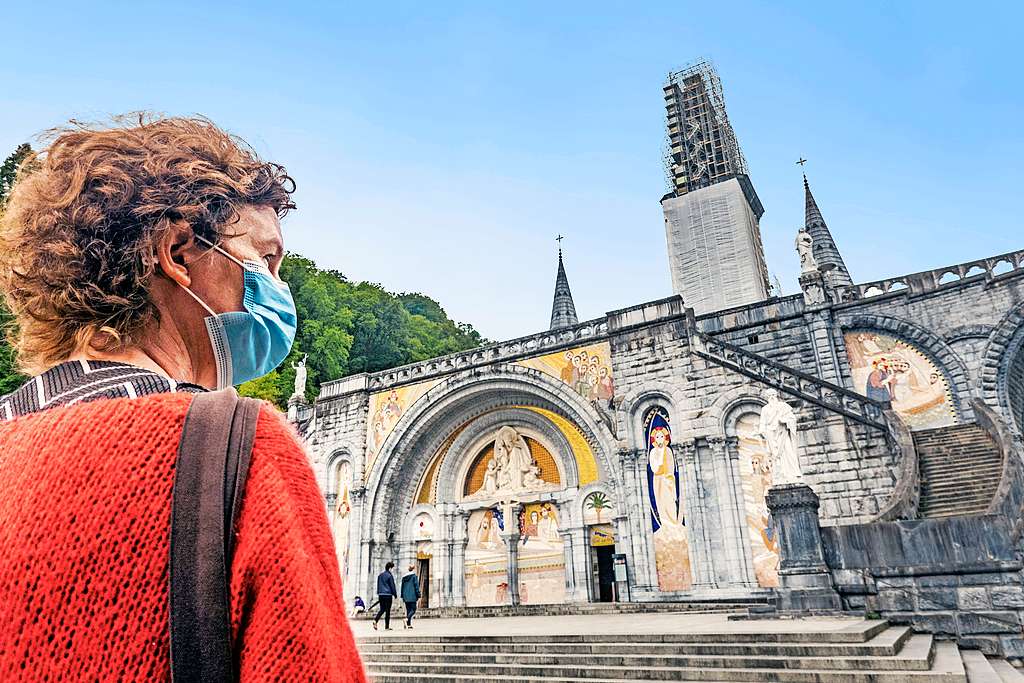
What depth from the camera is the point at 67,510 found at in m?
0.73

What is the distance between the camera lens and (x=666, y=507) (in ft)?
48.9

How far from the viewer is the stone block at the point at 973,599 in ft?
25.8

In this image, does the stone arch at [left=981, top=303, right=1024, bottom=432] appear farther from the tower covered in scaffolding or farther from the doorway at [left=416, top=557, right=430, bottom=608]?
the doorway at [left=416, top=557, right=430, bottom=608]

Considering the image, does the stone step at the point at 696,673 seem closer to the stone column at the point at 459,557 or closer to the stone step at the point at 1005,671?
the stone step at the point at 1005,671

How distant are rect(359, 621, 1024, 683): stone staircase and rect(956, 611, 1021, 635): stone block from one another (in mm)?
335

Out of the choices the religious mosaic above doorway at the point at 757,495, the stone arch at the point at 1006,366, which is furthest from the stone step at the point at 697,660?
the stone arch at the point at 1006,366

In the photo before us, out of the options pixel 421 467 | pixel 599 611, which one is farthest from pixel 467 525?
pixel 599 611

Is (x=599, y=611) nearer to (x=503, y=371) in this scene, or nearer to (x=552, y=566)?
(x=552, y=566)

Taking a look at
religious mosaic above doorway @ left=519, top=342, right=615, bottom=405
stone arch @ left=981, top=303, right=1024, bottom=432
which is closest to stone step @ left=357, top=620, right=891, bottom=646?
religious mosaic above doorway @ left=519, top=342, right=615, bottom=405

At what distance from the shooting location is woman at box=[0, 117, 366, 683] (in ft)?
2.27

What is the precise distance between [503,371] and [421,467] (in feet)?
13.9

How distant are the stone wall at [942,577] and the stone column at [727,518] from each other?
15.6 ft

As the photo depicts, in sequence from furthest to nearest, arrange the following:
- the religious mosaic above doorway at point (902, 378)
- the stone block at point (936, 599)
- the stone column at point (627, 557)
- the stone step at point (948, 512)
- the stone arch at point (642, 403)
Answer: the stone arch at point (642, 403), the religious mosaic above doorway at point (902, 378), the stone column at point (627, 557), the stone step at point (948, 512), the stone block at point (936, 599)

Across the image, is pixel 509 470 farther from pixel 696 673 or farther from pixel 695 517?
pixel 696 673
